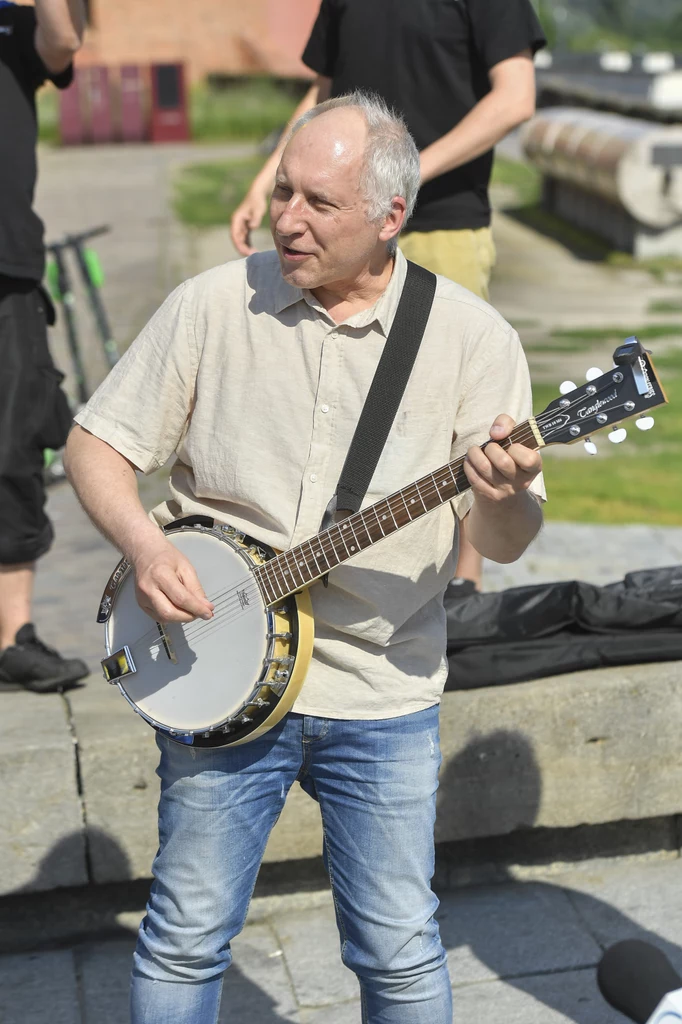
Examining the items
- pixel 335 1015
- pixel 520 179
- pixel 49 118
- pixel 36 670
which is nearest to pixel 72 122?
pixel 49 118

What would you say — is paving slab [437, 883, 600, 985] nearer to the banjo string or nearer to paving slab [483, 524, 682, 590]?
the banjo string

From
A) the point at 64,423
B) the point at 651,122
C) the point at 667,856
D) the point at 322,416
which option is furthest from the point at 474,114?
the point at 651,122

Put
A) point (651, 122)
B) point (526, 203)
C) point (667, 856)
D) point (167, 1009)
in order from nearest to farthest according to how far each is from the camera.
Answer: point (167, 1009), point (667, 856), point (651, 122), point (526, 203)

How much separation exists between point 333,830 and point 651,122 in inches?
527

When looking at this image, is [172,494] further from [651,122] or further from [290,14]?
[290,14]

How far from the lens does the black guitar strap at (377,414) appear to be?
2395mm

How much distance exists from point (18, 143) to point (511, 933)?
246cm

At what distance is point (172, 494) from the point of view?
8.63 feet

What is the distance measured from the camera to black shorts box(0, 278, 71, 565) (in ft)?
12.4

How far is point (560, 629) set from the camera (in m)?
3.67

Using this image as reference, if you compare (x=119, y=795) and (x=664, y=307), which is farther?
(x=664, y=307)

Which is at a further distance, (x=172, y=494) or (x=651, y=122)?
(x=651, y=122)

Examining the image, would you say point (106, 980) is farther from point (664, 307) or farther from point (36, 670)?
point (664, 307)

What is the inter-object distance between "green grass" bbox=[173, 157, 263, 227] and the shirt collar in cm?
1252
